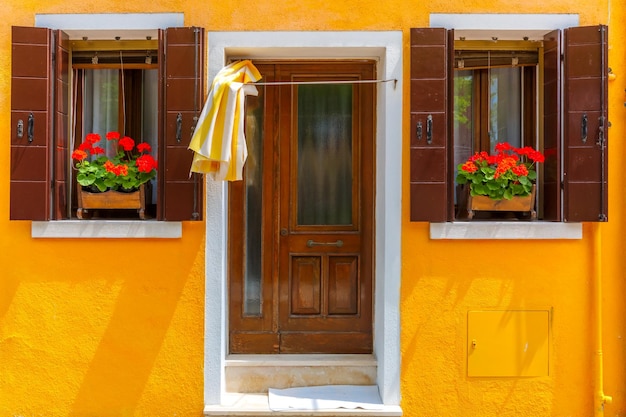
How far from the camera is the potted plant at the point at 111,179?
509 centimetres

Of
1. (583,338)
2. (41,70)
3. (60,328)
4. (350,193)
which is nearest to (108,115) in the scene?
(41,70)

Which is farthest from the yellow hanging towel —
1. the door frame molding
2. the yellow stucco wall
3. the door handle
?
the door handle

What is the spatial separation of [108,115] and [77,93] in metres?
0.30

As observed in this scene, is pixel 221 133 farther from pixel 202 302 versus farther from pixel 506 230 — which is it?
pixel 506 230

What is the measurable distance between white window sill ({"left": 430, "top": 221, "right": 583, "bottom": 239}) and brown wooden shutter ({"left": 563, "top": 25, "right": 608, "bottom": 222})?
13 cm

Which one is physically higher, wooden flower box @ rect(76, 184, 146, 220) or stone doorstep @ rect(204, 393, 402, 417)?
wooden flower box @ rect(76, 184, 146, 220)

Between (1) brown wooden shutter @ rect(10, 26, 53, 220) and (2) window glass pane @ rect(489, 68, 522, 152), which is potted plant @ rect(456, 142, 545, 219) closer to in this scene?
(2) window glass pane @ rect(489, 68, 522, 152)

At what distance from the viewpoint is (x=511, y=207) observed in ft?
16.7

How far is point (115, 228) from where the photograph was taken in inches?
199

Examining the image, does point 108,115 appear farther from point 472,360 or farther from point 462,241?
point 472,360

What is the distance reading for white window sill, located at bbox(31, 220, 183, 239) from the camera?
5.05m

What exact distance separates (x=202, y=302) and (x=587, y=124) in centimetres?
324

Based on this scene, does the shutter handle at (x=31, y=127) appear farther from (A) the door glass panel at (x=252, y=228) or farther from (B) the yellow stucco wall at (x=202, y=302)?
(A) the door glass panel at (x=252, y=228)

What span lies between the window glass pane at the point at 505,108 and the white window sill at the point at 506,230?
2.60 ft
